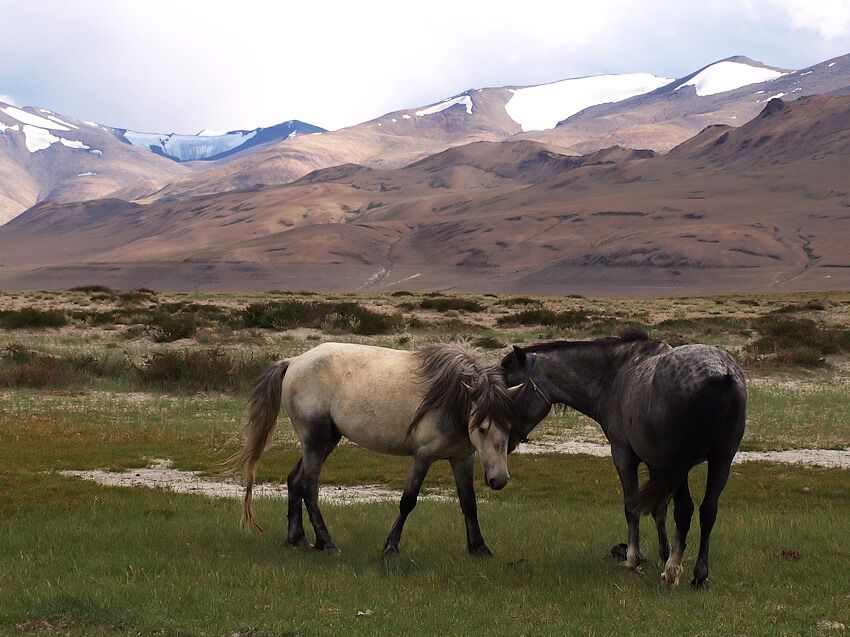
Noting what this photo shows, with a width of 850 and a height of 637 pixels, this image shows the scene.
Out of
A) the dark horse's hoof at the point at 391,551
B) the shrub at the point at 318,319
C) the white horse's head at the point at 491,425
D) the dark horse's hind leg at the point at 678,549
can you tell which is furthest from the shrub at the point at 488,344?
the dark horse's hind leg at the point at 678,549

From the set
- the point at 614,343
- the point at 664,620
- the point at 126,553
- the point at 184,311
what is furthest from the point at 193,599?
the point at 184,311

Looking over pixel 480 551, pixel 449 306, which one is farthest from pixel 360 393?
pixel 449 306

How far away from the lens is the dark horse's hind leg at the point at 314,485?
1027 centimetres

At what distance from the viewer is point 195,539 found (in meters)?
10.9

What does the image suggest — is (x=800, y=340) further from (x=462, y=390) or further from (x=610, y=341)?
(x=462, y=390)

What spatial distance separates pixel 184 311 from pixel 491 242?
466 ft

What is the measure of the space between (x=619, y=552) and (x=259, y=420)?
14.8ft

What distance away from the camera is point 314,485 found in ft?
33.9

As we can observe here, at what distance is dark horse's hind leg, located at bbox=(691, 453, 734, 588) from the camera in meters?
8.55

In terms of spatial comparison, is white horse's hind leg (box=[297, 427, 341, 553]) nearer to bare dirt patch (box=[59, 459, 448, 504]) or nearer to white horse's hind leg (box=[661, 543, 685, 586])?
white horse's hind leg (box=[661, 543, 685, 586])

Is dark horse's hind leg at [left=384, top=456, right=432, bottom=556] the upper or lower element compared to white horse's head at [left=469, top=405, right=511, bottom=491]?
lower

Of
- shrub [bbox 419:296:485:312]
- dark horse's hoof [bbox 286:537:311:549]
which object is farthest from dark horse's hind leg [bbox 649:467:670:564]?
shrub [bbox 419:296:485:312]

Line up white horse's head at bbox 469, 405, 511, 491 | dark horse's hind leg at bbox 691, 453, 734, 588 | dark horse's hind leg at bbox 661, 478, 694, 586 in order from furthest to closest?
1. white horse's head at bbox 469, 405, 511, 491
2. dark horse's hind leg at bbox 661, 478, 694, 586
3. dark horse's hind leg at bbox 691, 453, 734, 588

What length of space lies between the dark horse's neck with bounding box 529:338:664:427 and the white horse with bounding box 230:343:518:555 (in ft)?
2.54
